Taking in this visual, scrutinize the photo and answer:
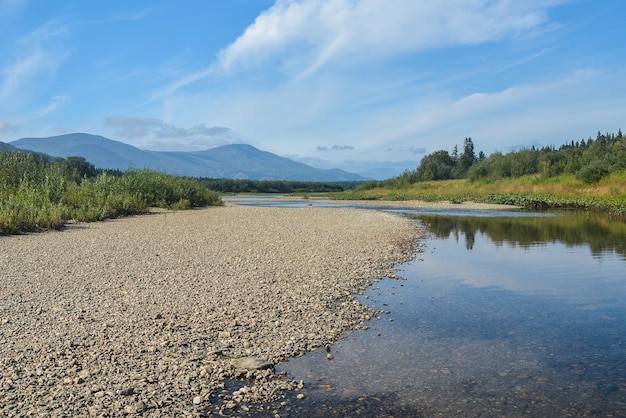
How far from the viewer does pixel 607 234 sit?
2295cm

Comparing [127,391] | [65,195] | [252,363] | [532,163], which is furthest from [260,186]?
[127,391]

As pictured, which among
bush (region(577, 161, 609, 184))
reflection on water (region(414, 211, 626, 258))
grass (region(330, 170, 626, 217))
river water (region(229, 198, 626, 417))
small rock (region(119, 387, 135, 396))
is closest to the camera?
small rock (region(119, 387, 135, 396))

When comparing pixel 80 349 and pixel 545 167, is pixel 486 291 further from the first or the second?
pixel 545 167

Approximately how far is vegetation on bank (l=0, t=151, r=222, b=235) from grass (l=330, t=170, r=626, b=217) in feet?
111

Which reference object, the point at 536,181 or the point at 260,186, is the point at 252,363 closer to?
the point at 536,181

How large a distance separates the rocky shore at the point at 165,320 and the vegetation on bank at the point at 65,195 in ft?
17.7

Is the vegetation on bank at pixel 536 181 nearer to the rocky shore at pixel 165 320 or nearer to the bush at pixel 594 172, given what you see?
the bush at pixel 594 172

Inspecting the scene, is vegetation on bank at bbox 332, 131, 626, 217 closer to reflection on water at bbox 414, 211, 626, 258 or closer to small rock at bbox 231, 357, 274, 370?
reflection on water at bbox 414, 211, 626, 258

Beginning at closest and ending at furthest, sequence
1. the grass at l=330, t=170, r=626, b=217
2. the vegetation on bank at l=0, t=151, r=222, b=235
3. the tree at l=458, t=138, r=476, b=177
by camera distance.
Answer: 1. the vegetation on bank at l=0, t=151, r=222, b=235
2. the grass at l=330, t=170, r=626, b=217
3. the tree at l=458, t=138, r=476, b=177

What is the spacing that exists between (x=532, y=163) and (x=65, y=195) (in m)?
66.2

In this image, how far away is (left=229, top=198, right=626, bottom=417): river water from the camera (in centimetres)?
555

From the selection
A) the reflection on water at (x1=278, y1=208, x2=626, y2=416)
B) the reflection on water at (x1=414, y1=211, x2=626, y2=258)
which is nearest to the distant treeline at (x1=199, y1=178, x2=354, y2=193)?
the reflection on water at (x1=414, y1=211, x2=626, y2=258)

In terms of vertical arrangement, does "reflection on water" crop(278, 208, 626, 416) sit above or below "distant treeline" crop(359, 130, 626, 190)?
below

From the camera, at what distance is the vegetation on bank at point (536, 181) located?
1852 inches
